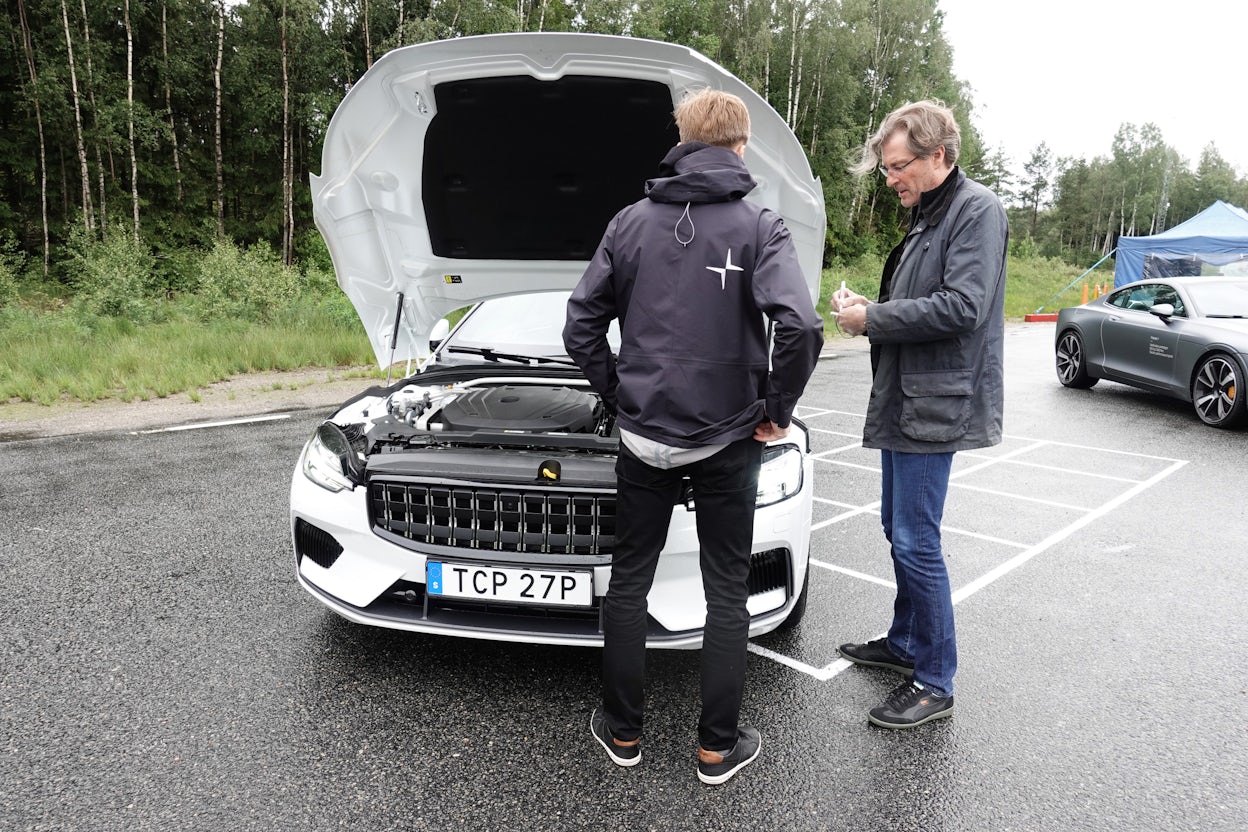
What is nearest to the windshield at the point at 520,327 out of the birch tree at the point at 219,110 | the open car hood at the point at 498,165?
the open car hood at the point at 498,165

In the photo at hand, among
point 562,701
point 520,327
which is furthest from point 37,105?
point 562,701

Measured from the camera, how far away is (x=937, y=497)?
2412 mm

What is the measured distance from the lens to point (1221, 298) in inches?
315

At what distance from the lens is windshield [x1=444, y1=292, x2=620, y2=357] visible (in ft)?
13.5

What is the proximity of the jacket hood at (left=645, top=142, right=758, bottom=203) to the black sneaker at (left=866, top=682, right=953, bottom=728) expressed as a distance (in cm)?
168

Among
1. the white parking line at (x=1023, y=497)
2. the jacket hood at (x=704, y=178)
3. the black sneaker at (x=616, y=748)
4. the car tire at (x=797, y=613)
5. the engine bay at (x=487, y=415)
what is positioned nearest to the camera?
the jacket hood at (x=704, y=178)

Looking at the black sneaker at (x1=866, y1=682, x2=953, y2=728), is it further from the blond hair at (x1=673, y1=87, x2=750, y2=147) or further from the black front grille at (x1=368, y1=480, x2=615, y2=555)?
the blond hair at (x1=673, y1=87, x2=750, y2=147)

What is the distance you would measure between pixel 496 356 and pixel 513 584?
1.80 m

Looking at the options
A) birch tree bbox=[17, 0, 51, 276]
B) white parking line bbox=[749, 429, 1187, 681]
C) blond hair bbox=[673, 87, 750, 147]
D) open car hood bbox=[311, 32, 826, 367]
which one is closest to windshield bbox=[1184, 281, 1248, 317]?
white parking line bbox=[749, 429, 1187, 681]

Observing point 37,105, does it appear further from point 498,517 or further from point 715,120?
point 715,120

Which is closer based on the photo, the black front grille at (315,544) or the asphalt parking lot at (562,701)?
the asphalt parking lot at (562,701)

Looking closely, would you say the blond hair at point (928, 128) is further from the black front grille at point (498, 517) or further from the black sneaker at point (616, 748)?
the black sneaker at point (616, 748)

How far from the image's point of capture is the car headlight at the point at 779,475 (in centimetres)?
259

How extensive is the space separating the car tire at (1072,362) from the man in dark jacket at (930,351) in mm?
8343
